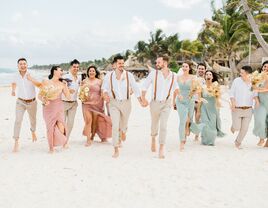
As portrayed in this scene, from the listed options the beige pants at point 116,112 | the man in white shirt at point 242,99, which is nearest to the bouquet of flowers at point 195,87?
the man in white shirt at point 242,99

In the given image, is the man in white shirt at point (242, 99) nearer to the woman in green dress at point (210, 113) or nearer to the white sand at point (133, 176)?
the woman in green dress at point (210, 113)

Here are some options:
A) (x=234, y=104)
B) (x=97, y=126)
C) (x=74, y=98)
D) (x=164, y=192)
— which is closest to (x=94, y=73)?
(x=74, y=98)

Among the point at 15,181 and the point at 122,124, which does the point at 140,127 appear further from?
the point at 15,181

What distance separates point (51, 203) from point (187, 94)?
3.87 m

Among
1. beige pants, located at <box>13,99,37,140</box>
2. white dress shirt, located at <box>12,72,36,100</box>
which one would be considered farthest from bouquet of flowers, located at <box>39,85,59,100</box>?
beige pants, located at <box>13,99,37,140</box>

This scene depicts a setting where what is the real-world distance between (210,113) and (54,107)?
10.8 feet

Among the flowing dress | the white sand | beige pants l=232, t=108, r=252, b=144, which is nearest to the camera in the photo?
the white sand

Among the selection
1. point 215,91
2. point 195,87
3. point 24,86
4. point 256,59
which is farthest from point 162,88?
point 256,59

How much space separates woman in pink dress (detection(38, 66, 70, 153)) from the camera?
21.9 feet

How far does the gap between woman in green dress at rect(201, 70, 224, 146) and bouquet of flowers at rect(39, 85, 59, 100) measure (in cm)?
308

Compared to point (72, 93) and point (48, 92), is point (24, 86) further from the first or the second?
point (72, 93)

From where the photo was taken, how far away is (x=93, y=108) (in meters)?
7.49

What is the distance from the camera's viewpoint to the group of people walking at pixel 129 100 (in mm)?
6555

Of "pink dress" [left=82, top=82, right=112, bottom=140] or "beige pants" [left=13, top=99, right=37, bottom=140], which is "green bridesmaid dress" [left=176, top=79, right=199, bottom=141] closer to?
"pink dress" [left=82, top=82, right=112, bottom=140]
